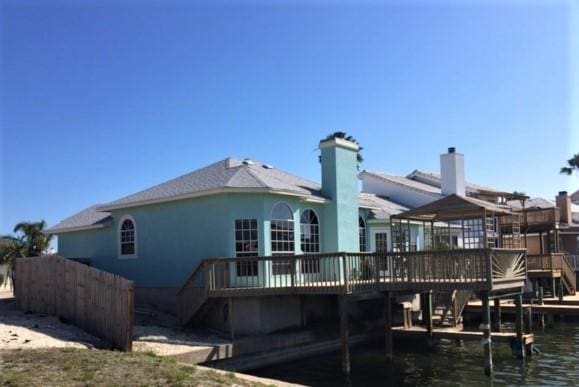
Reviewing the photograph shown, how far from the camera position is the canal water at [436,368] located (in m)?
14.8

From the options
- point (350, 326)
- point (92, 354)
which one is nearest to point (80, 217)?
point (350, 326)

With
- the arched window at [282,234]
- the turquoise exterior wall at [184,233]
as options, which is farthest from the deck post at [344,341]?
the turquoise exterior wall at [184,233]

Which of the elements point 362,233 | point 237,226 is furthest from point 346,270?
point 362,233

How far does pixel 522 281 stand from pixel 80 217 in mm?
18389

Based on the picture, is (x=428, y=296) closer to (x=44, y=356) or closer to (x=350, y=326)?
(x=350, y=326)

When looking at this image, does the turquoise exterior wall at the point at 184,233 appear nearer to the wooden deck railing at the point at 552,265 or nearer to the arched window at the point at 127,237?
the arched window at the point at 127,237

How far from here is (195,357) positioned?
14.4m

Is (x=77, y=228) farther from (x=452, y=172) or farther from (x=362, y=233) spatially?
(x=452, y=172)

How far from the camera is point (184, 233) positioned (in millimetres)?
19234

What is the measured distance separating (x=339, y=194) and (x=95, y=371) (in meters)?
12.1

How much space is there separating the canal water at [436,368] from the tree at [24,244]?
34.1 m

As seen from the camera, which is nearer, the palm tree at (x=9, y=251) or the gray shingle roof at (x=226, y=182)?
the gray shingle roof at (x=226, y=182)

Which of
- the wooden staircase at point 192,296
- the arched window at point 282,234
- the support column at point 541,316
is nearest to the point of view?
the wooden staircase at point 192,296

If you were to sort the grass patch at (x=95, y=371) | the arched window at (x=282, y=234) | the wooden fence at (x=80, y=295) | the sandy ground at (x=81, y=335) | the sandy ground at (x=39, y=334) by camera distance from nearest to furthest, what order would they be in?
the grass patch at (x=95, y=371)
the sandy ground at (x=39, y=334)
the sandy ground at (x=81, y=335)
the wooden fence at (x=80, y=295)
the arched window at (x=282, y=234)
